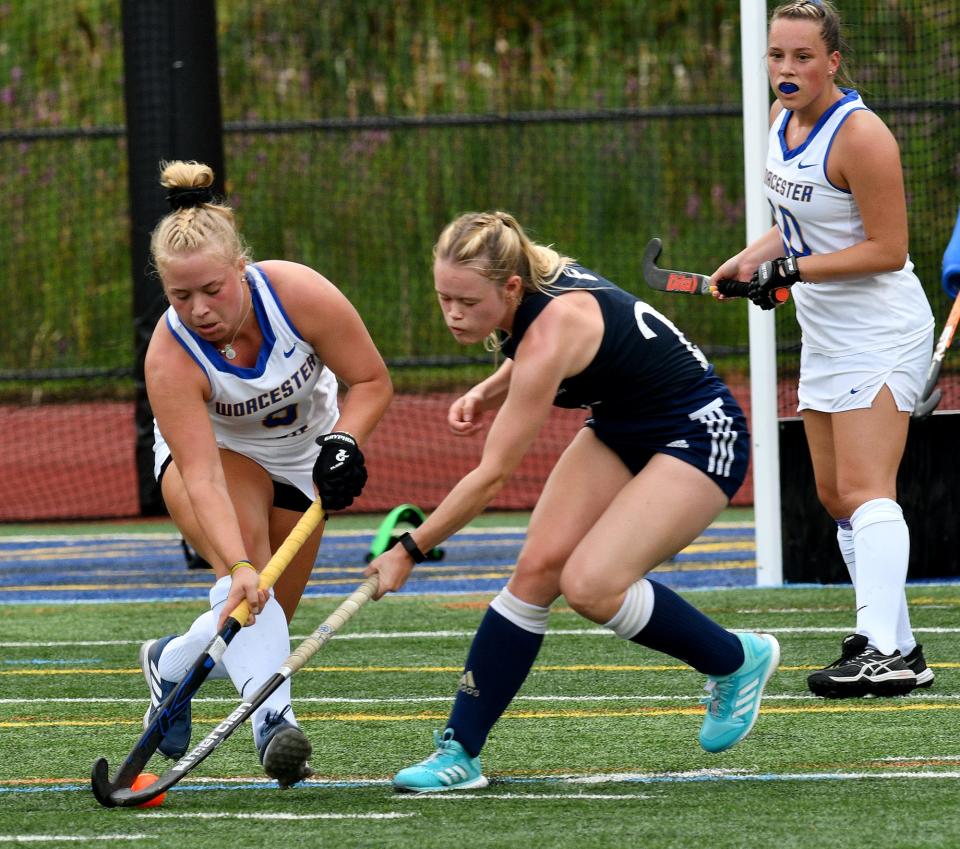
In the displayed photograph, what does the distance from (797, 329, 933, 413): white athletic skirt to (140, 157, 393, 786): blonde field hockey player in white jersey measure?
53.4 inches

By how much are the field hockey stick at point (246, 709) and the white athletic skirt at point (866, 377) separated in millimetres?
1706

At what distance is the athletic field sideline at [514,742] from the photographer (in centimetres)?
361

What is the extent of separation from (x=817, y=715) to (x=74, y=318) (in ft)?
45.6

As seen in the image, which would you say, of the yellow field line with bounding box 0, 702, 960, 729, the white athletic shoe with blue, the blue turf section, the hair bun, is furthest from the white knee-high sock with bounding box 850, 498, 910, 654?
the blue turf section

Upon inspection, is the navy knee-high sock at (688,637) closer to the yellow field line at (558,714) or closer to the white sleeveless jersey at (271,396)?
the yellow field line at (558,714)

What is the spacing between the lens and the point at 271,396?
14.4 ft

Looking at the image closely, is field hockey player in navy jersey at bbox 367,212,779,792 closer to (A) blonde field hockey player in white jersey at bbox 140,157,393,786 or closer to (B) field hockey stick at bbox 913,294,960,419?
(A) blonde field hockey player in white jersey at bbox 140,157,393,786

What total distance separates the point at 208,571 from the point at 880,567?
4146 millimetres

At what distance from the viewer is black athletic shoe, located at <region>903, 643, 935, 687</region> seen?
16.7 feet

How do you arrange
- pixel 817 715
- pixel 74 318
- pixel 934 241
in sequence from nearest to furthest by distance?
pixel 817 715 → pixel 934 241 → pixel 74 318

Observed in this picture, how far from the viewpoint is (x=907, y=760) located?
4180 mm

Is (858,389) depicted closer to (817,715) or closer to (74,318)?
(817,715)

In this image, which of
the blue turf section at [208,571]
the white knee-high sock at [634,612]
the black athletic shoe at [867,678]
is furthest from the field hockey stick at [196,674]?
the blue turf section at [208,571]

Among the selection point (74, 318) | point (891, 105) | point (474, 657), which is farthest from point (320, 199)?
point (474, 657)
